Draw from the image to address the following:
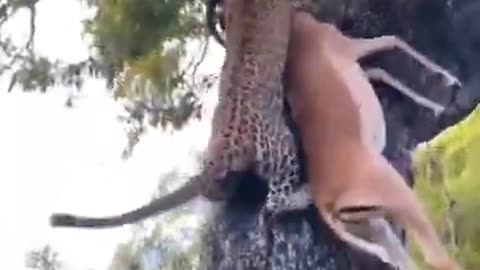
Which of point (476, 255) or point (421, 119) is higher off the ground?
point (421, 119)

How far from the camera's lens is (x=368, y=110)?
0.76m

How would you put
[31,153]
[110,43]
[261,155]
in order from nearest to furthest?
[261,155] < [110,43] < [31,153]

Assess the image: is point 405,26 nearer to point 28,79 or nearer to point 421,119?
point 421,119

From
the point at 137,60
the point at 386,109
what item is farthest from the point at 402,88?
the point at 137,60

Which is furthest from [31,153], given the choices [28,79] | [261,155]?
[261,155]

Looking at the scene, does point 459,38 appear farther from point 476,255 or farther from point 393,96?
point 476,255

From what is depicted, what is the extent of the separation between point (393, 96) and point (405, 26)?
Result: 0.06 m

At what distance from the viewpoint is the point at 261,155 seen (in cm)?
75

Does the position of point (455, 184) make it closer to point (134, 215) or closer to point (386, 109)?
point (386, 109)

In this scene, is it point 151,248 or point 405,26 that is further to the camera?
point 151,248

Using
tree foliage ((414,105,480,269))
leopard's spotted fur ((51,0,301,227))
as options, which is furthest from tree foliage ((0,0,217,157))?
tree foliage ((414,105,480,269))

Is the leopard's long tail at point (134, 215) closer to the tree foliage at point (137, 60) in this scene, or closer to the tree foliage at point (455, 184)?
the tree foliage at point (137, 60)

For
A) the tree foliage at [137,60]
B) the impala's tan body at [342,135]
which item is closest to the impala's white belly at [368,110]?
the impala's tan body at [342,135]

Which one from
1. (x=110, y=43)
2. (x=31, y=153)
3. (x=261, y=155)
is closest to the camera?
(x=261, y=155)
